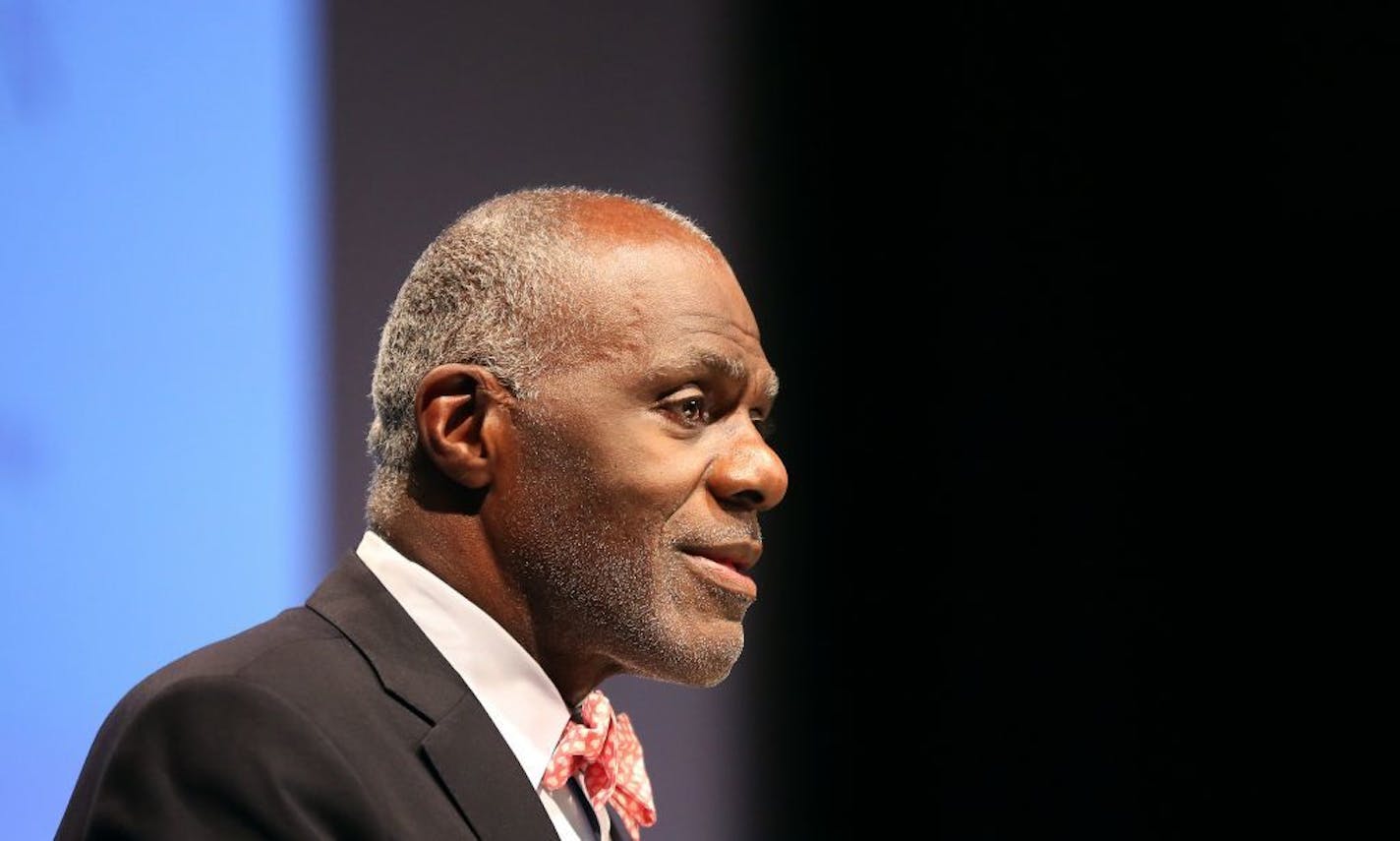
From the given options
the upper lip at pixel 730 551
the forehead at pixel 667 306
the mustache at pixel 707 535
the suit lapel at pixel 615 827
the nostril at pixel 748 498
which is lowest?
the suit lapel at pixel 615 827

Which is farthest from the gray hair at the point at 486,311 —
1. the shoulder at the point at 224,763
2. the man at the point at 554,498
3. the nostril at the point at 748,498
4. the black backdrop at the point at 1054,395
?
the black backdrop at the point at 1054,395

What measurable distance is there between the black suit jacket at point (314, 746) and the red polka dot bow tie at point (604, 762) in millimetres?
110

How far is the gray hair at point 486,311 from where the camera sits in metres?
1.65

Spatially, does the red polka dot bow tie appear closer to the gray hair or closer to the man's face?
the man's face

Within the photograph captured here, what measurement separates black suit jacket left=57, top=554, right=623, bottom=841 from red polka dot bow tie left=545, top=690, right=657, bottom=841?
0.11 m

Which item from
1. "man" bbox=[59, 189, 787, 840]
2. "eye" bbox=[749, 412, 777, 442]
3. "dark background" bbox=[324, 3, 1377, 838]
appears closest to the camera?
"man" bbox=[59, 189, 787, 840]

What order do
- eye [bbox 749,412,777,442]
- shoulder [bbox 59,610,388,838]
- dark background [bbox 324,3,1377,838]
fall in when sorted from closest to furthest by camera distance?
shoulder [bbox 59,610,388,838] < eye [bbox 749,412,777,442] < dark background [bbox 324,3,1377,838]

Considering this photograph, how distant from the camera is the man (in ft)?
5.25

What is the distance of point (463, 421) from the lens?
166 cm

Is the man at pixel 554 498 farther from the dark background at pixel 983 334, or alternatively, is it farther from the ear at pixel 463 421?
the dark background at pixel 983 334

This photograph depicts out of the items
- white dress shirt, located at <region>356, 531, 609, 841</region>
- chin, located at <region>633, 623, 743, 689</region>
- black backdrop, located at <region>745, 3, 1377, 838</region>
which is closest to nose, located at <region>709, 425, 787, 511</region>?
chin, located at <region>633, 623, 743, 689</region>

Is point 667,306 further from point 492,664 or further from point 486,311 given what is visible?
point 492,664

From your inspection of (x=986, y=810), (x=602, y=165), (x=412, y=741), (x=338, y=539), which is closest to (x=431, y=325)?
(x=412, y=741)

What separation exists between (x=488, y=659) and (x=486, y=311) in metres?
0.35
